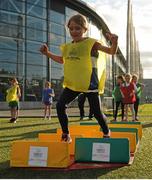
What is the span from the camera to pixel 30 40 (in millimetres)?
33219

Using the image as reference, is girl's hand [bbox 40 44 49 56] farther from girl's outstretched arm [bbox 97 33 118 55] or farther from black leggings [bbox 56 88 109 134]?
girl's outstretched arm [bbox 97 33 118 55]

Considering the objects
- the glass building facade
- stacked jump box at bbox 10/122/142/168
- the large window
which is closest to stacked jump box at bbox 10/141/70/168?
stacked jump box at bbox 10/122/142/168

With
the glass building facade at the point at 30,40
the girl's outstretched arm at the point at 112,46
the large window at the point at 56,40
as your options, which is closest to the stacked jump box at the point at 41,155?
the girl's outstretched arm at the point at 112,46

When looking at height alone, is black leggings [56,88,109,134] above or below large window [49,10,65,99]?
below

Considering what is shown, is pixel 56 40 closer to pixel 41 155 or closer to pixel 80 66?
pixel 80 66

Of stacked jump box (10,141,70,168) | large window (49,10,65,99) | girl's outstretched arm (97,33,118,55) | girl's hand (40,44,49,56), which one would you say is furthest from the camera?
large window (49,10,65,99)

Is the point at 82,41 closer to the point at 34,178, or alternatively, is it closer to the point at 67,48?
the point at 67,48

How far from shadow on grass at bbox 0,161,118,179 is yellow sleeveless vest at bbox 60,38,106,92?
1292 mm

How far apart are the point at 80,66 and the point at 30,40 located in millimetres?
28133

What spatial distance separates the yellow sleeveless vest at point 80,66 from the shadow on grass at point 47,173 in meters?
1.29

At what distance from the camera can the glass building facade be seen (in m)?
31.0

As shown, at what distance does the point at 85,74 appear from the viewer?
5.56 meters

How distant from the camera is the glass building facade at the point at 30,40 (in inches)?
1222

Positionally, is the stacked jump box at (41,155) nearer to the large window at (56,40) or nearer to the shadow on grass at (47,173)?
the shadow on grass at (47,173)
